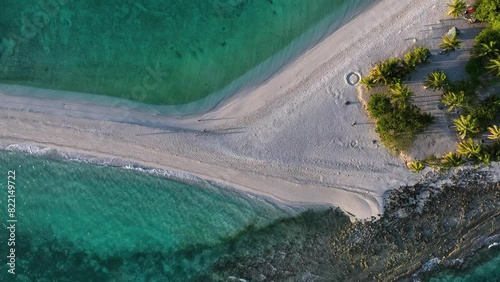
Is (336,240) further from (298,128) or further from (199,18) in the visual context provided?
(199,18)

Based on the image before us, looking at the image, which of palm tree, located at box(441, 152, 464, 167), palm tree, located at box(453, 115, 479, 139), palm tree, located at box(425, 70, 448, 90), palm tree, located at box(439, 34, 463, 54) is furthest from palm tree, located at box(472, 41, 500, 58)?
palm tree, located at box(441, 152, 464, 167)

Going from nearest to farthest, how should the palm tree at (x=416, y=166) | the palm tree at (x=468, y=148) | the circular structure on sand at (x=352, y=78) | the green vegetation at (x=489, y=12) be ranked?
the green vegetation at (x=489, y=12), the palm tree at (x=468, y=148), the palm tree at (x=416, y=166), the circular structure on sand at (x=352, y=78)

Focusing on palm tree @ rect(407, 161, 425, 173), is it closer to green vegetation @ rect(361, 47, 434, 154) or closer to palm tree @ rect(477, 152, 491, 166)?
green vegetation @ rect(361, 47, 434, 154)

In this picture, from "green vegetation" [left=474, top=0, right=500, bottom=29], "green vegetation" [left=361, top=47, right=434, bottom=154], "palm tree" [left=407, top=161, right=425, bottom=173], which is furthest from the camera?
"palm tree" [left=407, top=161, right=425, bottom=173]

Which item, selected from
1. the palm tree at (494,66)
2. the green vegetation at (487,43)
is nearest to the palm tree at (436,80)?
the green vegetation at (487,43)

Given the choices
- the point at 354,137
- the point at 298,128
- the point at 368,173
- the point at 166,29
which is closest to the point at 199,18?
the point at 166,29

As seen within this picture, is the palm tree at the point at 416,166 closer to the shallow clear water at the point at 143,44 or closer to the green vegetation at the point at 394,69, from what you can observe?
the green vegetation at the point at 394,69

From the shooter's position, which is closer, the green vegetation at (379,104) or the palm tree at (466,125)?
the palm tree at (466,125)
